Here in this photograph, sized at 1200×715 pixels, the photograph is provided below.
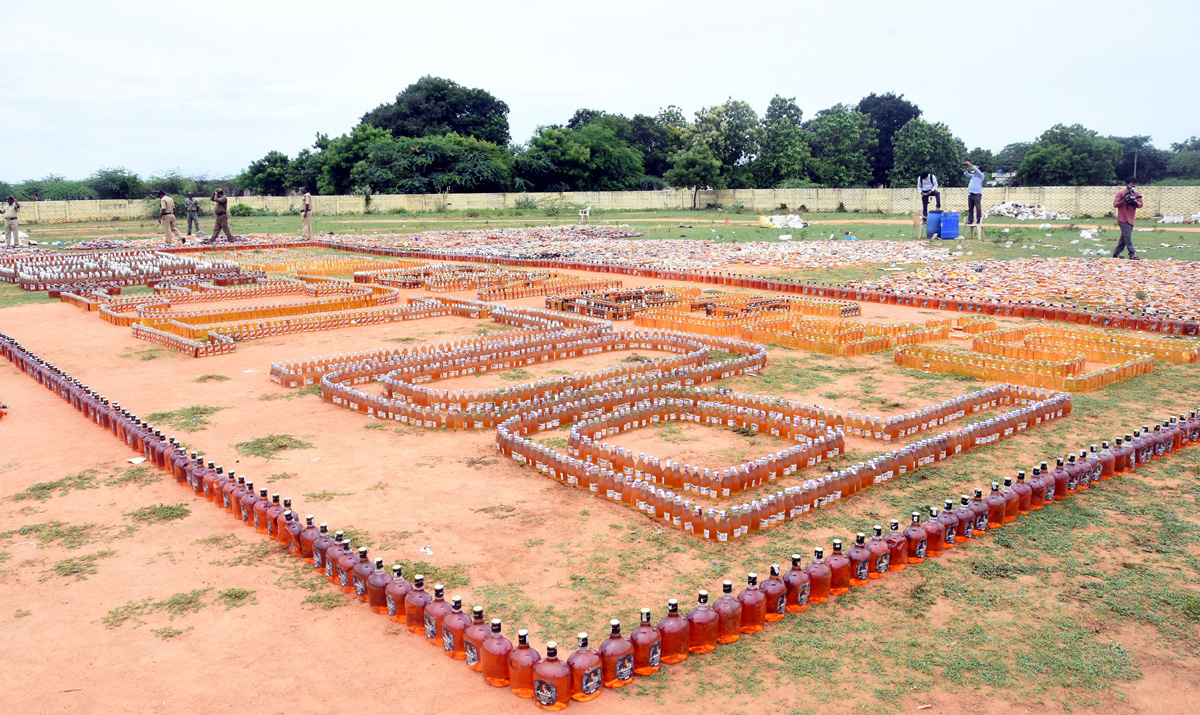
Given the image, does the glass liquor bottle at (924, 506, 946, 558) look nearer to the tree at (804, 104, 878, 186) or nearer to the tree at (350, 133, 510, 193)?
the tree at (350, 133, 510, 193)

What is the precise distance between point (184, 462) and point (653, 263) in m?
21.6

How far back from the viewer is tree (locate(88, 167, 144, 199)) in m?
70.6

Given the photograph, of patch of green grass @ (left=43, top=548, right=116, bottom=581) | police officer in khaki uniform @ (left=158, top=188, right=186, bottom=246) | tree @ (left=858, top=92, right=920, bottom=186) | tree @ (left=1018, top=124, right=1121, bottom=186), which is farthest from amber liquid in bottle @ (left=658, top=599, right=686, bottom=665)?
tree @ (left=858, top=92, right=920, bottom=186)

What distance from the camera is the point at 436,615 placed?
18.4 feet

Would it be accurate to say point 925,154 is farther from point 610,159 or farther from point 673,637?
point 673,637

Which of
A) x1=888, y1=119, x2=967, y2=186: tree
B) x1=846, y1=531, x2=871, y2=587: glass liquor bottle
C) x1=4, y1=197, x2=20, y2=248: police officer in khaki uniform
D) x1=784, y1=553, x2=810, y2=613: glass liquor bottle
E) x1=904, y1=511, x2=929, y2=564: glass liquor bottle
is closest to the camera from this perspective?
x1=784, y1=553, x2=810, y2=613: glass liquor bottle

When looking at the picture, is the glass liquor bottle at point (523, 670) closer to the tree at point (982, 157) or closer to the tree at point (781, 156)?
the tree at point (781, 156)

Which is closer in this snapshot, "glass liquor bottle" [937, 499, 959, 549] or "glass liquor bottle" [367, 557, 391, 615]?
"glass liquor bottle" [367, 557, 391, 615]

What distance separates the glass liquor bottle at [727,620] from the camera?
5.64m

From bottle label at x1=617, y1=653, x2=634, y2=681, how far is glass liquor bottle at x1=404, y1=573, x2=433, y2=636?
1468mm

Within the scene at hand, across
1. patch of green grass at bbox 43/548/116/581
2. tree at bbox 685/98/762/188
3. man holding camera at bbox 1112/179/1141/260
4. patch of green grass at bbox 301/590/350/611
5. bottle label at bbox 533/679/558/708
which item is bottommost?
bottle label at bbox 533/679/558/708

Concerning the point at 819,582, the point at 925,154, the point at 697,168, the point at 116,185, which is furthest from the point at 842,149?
the point at 819,582

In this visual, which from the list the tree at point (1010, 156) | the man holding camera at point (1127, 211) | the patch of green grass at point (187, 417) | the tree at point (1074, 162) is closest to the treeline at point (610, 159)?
the tree at point (1074, 162)

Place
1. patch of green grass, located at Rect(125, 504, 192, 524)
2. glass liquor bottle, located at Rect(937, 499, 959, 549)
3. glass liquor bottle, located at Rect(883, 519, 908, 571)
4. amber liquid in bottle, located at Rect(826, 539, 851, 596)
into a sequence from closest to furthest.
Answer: amber liquid in bottle, located at Rect(826, 539, 851, 596) < glass liquor bottle, located at Rect(883, 519, 908, 571) < glass liquor bottle, located at Rect(937, 499, 959, 549) < patch of green grass, located at Rect(125, 504, 192, 524)
